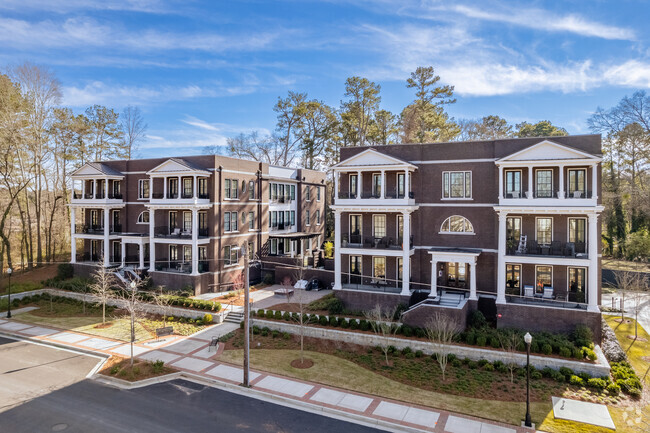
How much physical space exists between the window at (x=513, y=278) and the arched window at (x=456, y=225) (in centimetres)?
314

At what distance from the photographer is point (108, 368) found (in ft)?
59.9

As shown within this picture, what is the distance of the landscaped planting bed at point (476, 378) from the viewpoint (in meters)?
15.3

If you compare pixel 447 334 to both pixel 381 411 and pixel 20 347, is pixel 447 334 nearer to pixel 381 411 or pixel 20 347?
pixel 381 411

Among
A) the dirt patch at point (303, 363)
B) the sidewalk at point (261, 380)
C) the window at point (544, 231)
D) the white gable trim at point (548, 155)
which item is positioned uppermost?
the white gable trim at point (548, 155)

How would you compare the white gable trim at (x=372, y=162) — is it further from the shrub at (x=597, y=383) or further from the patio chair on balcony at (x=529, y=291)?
the shrub at (x=597, y=383)

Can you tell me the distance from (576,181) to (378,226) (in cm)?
1178

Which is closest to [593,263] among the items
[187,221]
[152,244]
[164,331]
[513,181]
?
[513,181]

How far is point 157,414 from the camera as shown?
46.5ft

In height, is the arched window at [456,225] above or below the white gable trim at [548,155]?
below

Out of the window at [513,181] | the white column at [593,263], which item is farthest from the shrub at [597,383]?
the window at [513,181]

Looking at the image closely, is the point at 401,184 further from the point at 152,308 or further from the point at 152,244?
the point at 152,244

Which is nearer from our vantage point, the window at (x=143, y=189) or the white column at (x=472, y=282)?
the white column at (x=472, y=282)

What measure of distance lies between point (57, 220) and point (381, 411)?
41.7 metres

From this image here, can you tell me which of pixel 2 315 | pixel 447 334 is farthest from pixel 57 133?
pixel 447 334
